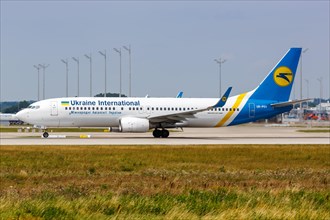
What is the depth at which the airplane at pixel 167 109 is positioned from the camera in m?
52.5

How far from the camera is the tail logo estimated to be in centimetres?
5725

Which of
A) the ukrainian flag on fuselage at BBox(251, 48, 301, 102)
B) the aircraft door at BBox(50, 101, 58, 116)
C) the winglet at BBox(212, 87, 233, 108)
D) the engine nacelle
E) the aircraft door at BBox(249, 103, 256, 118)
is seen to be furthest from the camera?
the ukrainian flag on fuselage at BBox(251, 48, 301, 102)

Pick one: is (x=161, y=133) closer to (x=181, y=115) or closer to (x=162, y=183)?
(x=181, y=115)

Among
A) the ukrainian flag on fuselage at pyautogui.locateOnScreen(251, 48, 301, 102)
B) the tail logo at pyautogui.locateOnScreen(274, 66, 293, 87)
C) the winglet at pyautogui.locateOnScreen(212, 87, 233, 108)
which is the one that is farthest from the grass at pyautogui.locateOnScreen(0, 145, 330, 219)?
the tail logo at pyautogui.locateOnScreen(274, 66, 293, 87)

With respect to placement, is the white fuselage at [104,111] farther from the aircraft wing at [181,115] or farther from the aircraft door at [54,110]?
the aircraft wing at [181,115]

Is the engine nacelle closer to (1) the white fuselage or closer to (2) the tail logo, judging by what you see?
(1) the white fuselage

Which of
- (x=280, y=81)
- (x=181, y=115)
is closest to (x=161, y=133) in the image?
(x=181, y=115)

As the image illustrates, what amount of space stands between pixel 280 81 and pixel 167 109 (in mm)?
10060

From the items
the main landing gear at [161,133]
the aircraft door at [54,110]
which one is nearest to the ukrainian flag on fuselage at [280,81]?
the main landing gear at [161,133]

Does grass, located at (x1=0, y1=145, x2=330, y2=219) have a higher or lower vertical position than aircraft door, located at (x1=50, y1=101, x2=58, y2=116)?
lower

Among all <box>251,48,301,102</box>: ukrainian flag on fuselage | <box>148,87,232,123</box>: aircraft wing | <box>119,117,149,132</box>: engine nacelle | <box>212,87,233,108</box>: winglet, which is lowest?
<box>119,117,149,132</box>: engine nacelle

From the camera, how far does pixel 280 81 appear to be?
57219mm

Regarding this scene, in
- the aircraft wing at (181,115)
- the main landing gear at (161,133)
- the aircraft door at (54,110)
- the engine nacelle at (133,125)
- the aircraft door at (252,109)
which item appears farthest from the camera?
the aircraft door at (252,109)

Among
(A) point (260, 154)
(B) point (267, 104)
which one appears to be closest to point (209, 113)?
(B) point (267, 104)
